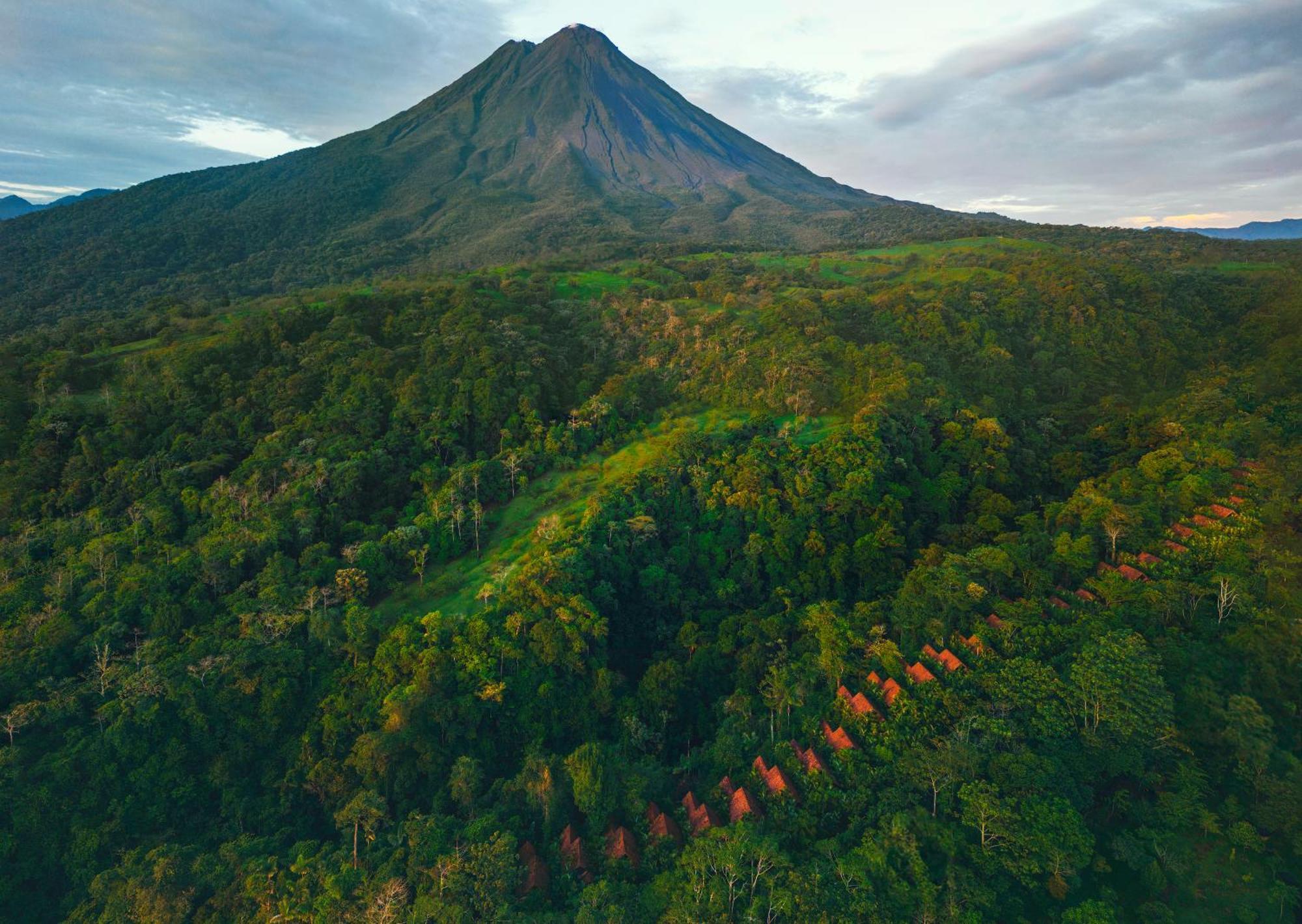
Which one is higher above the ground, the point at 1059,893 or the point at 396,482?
the point at 396,482

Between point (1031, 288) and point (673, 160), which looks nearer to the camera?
point (1031, 288)

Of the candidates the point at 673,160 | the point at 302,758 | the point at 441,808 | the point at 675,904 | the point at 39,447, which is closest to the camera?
the point at 675,904

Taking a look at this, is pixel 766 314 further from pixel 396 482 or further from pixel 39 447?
pixel 39 447

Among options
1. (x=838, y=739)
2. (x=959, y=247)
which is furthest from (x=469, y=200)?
(x=838, y=739)

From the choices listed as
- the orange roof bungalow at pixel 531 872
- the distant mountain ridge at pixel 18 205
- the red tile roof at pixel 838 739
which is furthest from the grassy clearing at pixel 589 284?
the distant mountain ridge at pixel 18 205

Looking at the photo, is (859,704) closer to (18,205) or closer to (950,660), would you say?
(950,660)

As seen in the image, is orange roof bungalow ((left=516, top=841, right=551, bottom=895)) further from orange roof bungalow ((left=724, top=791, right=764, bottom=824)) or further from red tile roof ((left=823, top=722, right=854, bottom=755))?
red tile roof ((left=823, top=722, right=854, bottom=755))

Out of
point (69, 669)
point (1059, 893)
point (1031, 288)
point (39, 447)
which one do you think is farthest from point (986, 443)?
point (39, 447)

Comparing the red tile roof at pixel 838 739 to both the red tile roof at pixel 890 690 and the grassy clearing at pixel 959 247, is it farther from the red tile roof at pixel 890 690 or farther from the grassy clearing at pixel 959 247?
the grassy clearing at pixel 959 247
